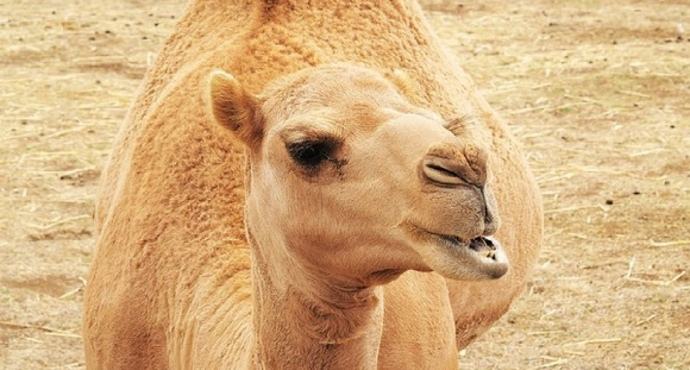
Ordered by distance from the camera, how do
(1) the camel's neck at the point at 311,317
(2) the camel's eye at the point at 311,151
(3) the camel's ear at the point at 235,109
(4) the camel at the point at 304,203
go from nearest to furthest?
(4) the camel at the point at 304,203
(2) the camel's eye at the point at 311,151
(1) the camel's neck at the point at 311,317
(3) the camel's ear at the point at 235,109

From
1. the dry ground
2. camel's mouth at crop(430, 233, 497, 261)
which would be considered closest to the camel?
camel's mouth at crop(430, 233, 497, 261)

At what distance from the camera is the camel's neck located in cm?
350

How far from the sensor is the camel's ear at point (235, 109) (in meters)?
3.62

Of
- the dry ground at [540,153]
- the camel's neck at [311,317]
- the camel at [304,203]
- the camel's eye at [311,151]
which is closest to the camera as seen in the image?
the camel at [304,203]

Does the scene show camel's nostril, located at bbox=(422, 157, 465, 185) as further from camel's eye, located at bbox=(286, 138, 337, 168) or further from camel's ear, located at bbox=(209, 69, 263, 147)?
camel's ear, located at bbox=(209, 69, 263, 147)

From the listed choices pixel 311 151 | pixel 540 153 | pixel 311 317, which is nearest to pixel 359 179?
pixel 311 151

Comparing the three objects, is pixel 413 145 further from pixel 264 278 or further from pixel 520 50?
pixel 520 50

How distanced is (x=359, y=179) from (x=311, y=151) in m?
0.15

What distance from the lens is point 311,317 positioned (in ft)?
11.6

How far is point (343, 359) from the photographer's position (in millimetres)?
3533

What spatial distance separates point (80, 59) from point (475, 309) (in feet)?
26.4

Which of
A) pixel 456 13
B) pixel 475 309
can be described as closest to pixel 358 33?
pixel 475 309

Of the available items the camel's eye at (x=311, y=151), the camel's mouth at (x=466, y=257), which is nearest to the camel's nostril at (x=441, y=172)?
the camel's mouth at (x=466, y=257)

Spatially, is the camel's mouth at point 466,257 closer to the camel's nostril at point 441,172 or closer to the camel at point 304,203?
the camel at point 304,203
